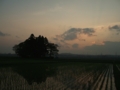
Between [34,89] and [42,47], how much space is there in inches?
2967

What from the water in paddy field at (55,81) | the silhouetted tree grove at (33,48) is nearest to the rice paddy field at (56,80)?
the water in paddy field at (55,81)

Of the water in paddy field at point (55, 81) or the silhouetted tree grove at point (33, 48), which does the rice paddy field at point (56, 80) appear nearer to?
the water in paddy field at point (55, 81)

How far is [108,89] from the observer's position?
15.3 metres

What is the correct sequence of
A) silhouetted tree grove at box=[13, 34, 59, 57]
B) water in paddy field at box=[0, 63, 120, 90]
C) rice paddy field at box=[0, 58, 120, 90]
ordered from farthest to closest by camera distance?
silhouetted tree grove at box=[13, 34, 59, 57] → rice paddy field at box=[0, 58, 120, 90] → water in paddy field at box=[0, 63, 120, 90]

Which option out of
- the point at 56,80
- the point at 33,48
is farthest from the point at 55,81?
the point at 33,48

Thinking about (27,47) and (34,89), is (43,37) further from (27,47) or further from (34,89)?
(34,89)

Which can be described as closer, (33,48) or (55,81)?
(55,81)

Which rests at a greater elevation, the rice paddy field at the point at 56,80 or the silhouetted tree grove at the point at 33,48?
the silhouetted tree grove at the point at 33,48

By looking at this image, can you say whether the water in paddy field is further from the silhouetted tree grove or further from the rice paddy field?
the silhouetted tree grove

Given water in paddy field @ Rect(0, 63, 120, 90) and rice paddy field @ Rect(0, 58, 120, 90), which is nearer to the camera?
water in paddy field @ Rect(0, 63, 120, 90)

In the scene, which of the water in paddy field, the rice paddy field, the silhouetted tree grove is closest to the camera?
the water in paddy field

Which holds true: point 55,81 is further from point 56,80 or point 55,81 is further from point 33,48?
point 33,48

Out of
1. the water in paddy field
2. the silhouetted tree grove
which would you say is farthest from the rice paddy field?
the silhouetted tree grove

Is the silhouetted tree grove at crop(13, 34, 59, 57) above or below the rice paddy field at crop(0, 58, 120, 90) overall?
above
